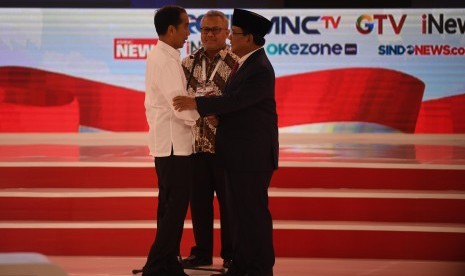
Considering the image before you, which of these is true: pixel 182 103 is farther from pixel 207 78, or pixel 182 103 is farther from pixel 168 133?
pixel 207 78

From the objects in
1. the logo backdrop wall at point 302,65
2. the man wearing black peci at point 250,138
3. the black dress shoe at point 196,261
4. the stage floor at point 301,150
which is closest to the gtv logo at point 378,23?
the logo backdrop wall at point 302,65

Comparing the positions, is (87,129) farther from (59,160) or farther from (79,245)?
(79,245)

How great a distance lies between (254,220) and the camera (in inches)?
171

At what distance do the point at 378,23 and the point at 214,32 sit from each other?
4.90 m

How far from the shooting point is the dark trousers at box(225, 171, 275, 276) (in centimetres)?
433

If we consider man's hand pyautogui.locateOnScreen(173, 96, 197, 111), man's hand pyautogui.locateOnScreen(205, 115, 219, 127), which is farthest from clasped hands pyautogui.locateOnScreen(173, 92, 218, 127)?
man's hand pyautogui.locateOnScreen(205, 115, 219, 127)

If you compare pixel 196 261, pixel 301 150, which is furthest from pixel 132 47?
pixel 196 261

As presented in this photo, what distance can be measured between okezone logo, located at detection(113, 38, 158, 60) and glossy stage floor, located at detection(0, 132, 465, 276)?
3101 mm

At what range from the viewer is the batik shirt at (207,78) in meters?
4.84

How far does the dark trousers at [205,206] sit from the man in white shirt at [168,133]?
1.69 ft

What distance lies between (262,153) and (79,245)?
1.70m

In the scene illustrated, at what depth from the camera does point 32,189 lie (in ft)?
19.5

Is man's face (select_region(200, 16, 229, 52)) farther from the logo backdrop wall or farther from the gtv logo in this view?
the gtv logo

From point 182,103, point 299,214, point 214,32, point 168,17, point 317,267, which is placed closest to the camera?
point 182,103
